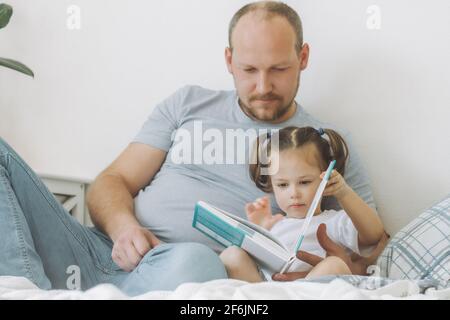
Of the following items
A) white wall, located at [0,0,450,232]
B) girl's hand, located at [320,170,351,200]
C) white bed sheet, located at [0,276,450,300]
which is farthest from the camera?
white wall, located at [0,0,450,232]

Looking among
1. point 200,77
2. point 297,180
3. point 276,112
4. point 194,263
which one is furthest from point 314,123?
point 194,263

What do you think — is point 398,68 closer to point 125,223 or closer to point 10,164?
point 125,223

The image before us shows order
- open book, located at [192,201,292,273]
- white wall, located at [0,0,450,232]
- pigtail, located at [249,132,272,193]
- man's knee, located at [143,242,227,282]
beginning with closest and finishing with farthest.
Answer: man's knee, located at [143,242,227,282], open book, located at [192,201,292,273], pigtail, located at [249,132,272,193], white wall, located at [0,0,450,232]

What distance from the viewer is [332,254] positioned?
118cm

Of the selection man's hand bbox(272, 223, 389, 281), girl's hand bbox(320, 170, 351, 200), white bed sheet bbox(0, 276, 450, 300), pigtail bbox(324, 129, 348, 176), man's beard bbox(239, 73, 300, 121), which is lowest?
man's hand bbox(272, 223, 389, 281)

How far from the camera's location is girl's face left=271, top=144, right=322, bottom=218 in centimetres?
121

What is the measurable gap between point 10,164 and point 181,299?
1.62 feet

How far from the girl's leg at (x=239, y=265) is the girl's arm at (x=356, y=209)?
0.22 meters

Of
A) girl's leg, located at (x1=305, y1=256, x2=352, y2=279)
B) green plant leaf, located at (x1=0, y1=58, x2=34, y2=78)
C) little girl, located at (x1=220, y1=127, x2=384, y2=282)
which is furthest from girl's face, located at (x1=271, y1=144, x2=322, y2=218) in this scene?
green plant leaf, located at (x1=0, y1=58, x2=34, y2=78)

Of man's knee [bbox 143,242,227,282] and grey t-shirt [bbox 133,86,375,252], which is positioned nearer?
man's knee [bbox 143,242,227,282]

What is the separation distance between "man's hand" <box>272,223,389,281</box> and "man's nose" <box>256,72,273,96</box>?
1.07 feet

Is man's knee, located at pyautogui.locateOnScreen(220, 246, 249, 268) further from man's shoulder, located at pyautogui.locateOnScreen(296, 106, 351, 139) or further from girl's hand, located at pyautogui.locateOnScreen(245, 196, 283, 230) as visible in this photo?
man's shoulder, located at pyautogui.locateOnScreen(296, 106, 351, 139)

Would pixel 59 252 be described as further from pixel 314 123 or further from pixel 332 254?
pixel 314 123

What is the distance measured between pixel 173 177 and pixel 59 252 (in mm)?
342
